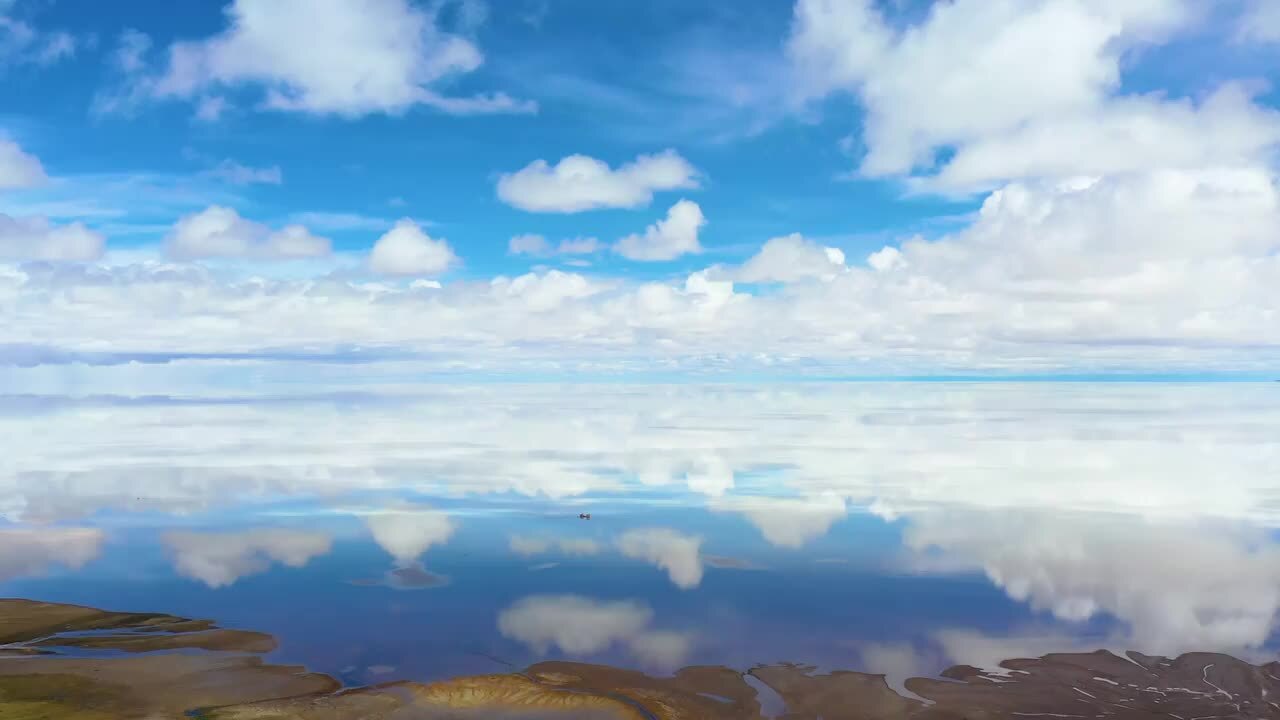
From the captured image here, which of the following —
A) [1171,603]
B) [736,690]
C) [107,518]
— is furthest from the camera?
[107,518]

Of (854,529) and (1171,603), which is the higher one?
(854,529)

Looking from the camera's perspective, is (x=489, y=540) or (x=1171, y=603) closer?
(x=1171, y=603)

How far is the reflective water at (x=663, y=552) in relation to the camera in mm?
27812

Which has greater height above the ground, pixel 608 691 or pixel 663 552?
pixel 663 552

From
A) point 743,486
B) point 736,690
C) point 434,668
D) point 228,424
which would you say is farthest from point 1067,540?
point 228,424

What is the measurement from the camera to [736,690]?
78.8 ft

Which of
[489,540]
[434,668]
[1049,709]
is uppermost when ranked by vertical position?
[489,540]

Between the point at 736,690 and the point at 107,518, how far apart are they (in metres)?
40.4

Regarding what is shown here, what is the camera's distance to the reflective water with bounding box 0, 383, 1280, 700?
27.8 metres

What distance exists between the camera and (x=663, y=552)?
38.8 m

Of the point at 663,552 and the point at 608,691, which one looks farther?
the point at 663,552

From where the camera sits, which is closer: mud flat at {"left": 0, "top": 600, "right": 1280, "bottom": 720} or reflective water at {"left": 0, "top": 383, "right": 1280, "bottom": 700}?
mud flat at {"left": 0, "top": 600, "right": 1280, "bottom": 720}

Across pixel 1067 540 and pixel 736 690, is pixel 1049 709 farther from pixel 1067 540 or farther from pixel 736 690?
pixel 1067 540

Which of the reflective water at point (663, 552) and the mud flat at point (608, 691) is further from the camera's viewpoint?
the reflective water at point (663, 552)
